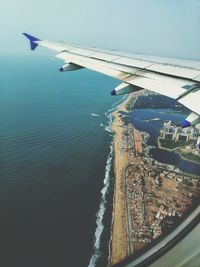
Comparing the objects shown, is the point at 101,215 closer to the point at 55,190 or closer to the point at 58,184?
the point at 55,190

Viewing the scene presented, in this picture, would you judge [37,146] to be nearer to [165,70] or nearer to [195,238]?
[165,70]

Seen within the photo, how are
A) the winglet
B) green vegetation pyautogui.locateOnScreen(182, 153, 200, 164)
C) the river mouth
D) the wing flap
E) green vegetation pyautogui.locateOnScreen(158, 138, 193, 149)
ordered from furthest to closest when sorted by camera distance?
1. green vegetation pyautogui.locateOnScreen(158, 138, 193, 149)
2. green vegetation pyautogui.locateOnScreen(182, 153, 200, 164)
3. the river mouth
4. the winglet
5. the wing flap

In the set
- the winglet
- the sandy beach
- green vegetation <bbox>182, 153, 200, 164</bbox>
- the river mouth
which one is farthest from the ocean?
the winglet

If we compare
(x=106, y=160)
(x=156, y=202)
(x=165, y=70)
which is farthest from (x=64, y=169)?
(x=165, y=70)

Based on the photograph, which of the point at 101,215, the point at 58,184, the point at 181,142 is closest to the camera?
the point at 101,215

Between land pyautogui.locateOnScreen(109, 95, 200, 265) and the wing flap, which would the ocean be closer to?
land pyautogui.locateOnScreen(109, 95, 200, 265)

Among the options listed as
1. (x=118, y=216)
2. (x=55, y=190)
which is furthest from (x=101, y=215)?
(x=55, y=190)
